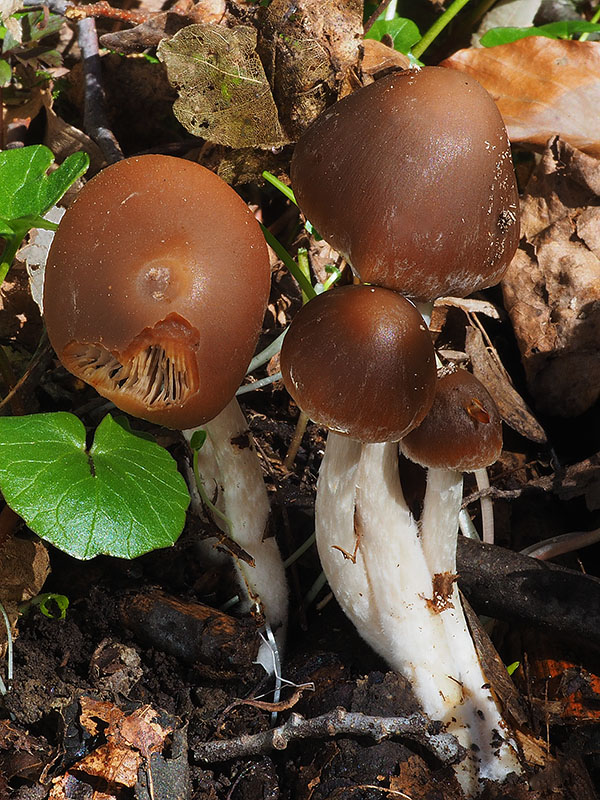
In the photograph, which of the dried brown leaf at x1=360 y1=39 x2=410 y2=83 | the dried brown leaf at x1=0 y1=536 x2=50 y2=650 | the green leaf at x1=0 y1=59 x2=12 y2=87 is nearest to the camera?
the dried brown leaf at x1=0 y1=536 x2=50 y2=650

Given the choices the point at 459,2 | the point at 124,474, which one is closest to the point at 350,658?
the point at 124,474

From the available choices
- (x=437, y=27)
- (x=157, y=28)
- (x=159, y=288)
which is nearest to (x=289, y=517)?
(x=159, y=288)

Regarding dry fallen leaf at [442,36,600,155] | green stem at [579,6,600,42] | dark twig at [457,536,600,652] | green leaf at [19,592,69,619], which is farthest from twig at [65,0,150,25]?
dark twig at [457,536,600,652]

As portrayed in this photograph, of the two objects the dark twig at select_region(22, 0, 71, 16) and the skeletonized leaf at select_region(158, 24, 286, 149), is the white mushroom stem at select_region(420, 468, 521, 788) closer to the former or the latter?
the skeletonized leaf at select_region(158, 24, 286, 149)

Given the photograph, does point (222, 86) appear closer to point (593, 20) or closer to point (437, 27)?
point (437, 27)

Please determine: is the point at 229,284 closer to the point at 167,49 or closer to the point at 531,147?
the point at 167,49

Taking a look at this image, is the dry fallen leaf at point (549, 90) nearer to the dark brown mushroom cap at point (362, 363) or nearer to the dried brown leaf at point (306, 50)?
the dried brown leaf at point (306, 50)
